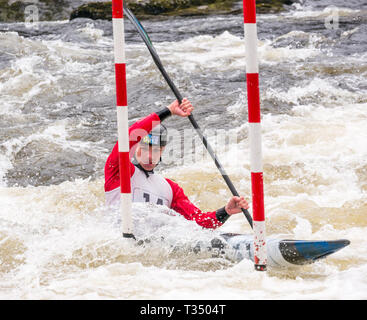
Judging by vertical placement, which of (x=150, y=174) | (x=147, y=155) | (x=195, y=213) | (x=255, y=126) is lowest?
(x=195, y=213)

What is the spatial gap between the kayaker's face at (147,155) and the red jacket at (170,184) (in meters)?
0.05

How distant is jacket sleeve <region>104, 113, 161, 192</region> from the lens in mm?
3916

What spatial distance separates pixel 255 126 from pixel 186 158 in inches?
138

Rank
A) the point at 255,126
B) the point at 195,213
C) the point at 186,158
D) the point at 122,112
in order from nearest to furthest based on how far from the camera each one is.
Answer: the point at 255,126
the point at 122,112
the point at 195,213
the point at 186,158

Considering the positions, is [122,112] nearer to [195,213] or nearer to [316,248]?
[195,213]

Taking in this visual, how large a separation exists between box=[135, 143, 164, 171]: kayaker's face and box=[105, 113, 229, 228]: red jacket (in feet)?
0.17

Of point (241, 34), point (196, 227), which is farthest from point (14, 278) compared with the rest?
point (241, 34)

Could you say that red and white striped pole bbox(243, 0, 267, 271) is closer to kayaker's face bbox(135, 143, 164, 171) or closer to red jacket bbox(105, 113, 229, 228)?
red jacket bbox(105, 113, 229, 228)

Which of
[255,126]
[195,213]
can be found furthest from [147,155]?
[255,126]

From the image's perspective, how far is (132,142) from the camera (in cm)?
407

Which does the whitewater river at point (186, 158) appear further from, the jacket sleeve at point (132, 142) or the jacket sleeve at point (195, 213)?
the jacket sleeve at point (132, 142)

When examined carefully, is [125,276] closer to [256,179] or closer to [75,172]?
[256,179]

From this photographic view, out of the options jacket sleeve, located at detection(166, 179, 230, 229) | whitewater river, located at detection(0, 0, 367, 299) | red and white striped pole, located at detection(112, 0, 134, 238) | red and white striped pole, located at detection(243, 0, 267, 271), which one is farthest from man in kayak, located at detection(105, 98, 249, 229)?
red and white striped pole, located at detection(243, 0, 267, 271)

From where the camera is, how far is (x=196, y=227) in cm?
400
